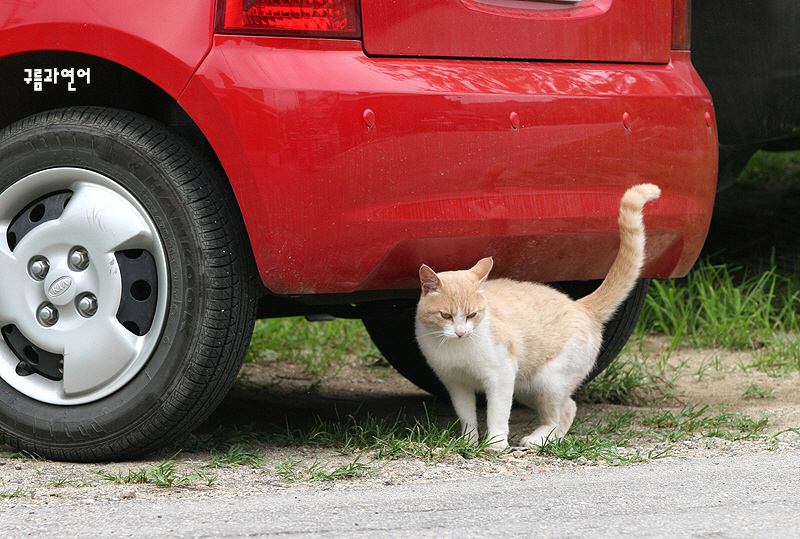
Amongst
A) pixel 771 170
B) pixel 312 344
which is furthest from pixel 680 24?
pixel 771 170

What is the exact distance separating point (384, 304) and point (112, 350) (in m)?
1.14

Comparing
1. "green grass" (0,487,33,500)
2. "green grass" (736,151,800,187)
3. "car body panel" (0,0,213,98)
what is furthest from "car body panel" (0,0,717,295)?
"green grass" (736,151,800,187)

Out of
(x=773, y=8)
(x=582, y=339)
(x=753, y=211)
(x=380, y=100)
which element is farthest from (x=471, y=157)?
(x=753, y=211)

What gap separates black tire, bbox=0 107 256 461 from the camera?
263 cm

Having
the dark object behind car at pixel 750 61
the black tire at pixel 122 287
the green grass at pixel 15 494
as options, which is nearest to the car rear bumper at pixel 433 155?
the black tire at pixel 122 287

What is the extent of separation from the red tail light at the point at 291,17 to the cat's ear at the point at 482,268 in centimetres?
81

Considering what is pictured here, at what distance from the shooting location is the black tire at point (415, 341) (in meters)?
3.65

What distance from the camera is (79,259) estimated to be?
2695 mm

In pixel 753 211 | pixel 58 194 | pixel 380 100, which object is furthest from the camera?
pixel 753 211

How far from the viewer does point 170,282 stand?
8.71ft

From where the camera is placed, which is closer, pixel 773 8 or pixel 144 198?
pixel 144 198

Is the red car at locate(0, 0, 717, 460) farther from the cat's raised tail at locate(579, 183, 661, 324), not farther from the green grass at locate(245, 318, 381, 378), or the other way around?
the green grass at locate(245, 318, 381, 378)

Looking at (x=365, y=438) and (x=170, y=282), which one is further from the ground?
(x=170, y=282)

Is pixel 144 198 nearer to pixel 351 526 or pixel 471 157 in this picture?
pixel 471 157
